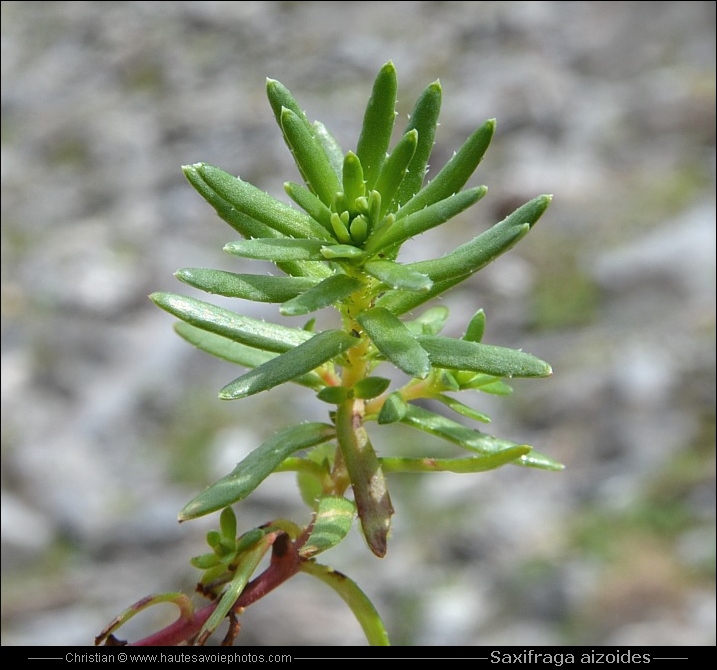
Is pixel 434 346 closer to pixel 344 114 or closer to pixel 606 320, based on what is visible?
pixel 606 320

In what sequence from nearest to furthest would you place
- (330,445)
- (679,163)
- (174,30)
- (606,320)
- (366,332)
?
(366,332)
(330,445)
(606,320)
(679,163)
(174,30)

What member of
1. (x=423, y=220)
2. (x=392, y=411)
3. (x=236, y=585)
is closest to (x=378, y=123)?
(x=423, y=220)

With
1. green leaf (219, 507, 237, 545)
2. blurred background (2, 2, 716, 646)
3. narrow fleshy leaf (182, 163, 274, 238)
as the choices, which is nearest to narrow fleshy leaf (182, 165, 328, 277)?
narrow fleshy leaf (182, 163, 274, 238)

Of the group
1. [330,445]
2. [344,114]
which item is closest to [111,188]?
[344,114]

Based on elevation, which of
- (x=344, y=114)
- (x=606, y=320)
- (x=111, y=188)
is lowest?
(x=606, y=320)

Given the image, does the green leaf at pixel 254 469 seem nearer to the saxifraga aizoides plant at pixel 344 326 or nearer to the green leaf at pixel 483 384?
the saxifraga aizoides plant at pixel 344 326

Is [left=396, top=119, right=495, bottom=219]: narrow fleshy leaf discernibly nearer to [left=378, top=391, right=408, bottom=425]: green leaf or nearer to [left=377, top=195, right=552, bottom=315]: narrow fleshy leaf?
[left=377, top=195, right=552, bottom=315]: narrow fleshy leaf
